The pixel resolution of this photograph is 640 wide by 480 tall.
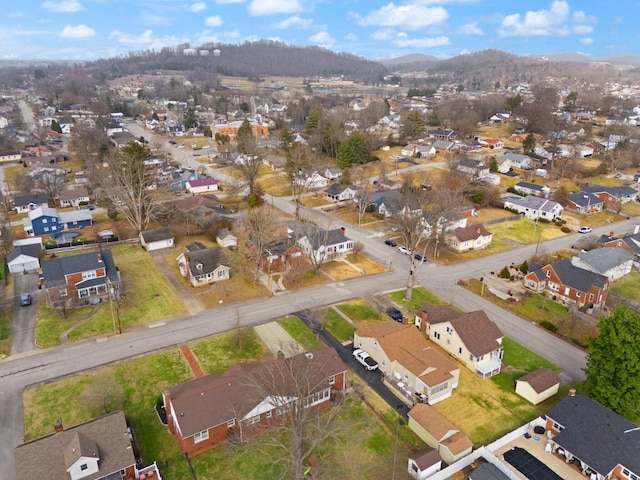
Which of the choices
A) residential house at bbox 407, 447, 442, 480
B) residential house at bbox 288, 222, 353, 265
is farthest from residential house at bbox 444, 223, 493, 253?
residential house at bbox 407, 447, 442, 480

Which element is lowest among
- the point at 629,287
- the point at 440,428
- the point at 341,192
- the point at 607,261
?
the point at 629,287

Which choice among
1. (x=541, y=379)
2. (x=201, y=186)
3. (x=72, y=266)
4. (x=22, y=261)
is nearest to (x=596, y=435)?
(x=541, y=379)

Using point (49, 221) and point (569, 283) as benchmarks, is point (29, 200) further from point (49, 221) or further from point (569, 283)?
point (569, 283)

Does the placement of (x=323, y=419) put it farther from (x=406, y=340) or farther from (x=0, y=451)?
(x=0, y=451)

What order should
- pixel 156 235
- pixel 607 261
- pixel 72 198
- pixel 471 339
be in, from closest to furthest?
pixel 471 339, pixel 607 261, pixel 156 235, pixel 72 198

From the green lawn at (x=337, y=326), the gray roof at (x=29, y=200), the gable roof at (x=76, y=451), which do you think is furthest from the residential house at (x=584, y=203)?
the gray roof at (x=29, y=200)

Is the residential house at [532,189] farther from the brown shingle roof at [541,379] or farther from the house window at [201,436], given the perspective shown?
A: the house window at [201,436]

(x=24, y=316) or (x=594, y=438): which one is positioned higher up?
(x=24, y=316)
